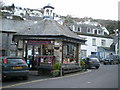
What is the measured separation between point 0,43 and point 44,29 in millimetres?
15185

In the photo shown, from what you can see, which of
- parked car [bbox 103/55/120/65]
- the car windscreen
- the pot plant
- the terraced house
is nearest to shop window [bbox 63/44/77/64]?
the pot plant

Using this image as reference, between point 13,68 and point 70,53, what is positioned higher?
point 70,53

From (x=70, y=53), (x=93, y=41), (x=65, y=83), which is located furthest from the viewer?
(x=93, y=41)

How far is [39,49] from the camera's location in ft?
67.3

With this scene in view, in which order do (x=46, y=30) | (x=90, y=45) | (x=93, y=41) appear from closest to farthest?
1. (x=46, y=30)
2. (x=90, y=45)
3. (x=93, y=41)

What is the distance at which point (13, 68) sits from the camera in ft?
38.8

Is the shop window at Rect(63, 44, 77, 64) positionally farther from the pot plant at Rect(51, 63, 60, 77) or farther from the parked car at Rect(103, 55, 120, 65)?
the parked car at Rect(103, 55, 120, 65)

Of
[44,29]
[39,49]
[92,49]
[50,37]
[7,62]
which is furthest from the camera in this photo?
[92,49]

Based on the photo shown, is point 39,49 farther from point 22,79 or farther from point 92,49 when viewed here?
point 92,49

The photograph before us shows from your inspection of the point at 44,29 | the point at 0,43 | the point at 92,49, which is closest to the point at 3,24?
the point at 0,43

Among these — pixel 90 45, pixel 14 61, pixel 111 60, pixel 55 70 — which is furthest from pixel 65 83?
pixel 90 45

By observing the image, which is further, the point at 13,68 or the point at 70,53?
the point at 70,53

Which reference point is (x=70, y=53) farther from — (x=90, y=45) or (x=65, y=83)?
(x=90, y=45)

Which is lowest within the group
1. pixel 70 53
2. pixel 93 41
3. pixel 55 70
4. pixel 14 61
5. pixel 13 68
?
pixel 55 70
